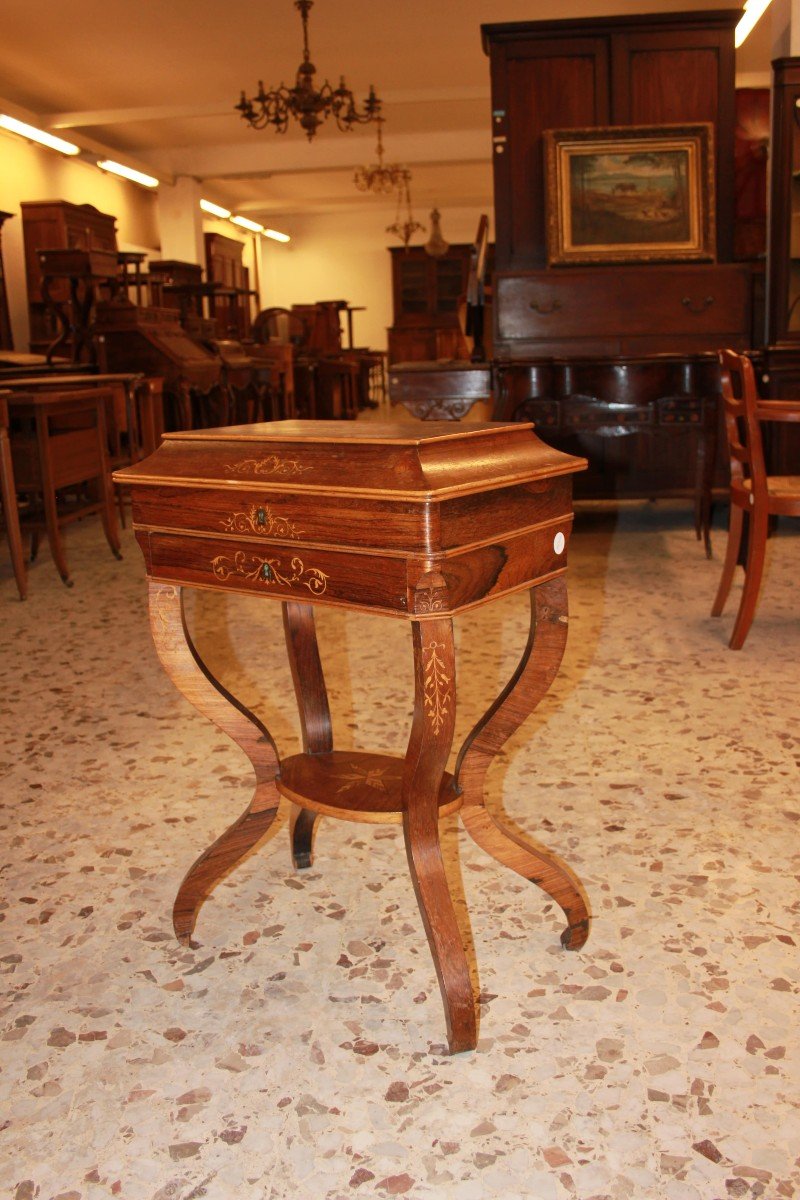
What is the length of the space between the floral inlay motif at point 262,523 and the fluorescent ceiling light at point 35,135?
1053 centimetres

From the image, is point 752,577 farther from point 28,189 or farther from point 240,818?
point 28,189

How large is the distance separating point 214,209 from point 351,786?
→ 55.8 feet

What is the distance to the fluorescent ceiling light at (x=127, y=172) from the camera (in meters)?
13.0

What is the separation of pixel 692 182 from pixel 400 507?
186 inches

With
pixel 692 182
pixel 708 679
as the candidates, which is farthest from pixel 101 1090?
pixel 692 182

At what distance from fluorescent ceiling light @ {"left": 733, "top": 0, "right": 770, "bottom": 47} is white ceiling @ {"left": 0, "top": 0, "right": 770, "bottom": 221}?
229 millimetres

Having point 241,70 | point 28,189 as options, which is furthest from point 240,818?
point 28,189

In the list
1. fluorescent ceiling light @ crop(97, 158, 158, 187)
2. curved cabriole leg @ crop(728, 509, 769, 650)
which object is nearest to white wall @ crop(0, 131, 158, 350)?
fluorescent ceiling light @ crop(97, 158, 158, 187)

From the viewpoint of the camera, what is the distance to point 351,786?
1640 mm

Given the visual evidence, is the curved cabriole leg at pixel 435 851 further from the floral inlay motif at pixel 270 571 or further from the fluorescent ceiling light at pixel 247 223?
the fluorescent ceiling light at pixel 247 223

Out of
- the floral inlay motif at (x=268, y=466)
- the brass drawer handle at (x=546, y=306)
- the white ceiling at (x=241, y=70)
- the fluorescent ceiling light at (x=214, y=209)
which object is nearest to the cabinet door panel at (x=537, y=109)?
the brass drawer handle at (x=546, y=306)

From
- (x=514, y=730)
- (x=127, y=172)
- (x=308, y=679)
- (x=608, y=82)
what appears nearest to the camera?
(x=514, y=730)

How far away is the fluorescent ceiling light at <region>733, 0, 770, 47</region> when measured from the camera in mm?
7574

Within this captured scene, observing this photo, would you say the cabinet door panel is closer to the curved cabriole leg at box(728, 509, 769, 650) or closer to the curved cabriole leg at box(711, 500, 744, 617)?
the curved cabriole leg at box(711, 500, 744, 617)
